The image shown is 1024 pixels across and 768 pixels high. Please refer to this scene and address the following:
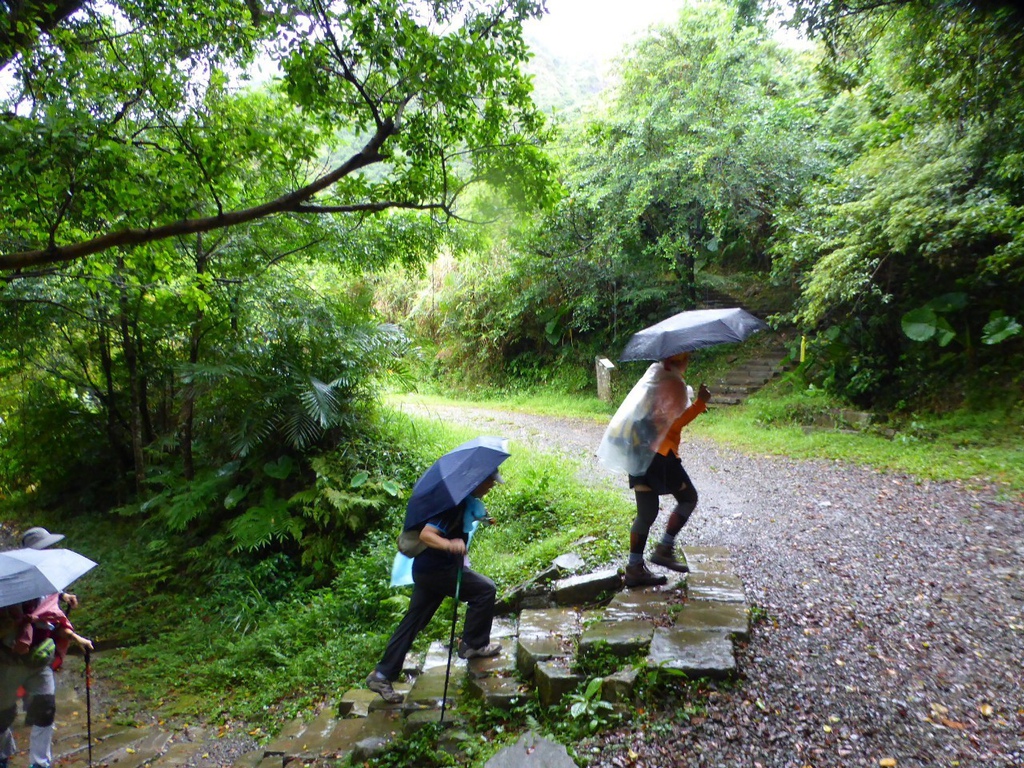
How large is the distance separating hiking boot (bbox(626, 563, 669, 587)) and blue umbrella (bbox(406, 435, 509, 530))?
146 cm

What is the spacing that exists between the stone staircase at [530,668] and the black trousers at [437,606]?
0.72ft

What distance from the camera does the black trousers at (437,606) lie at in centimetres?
402

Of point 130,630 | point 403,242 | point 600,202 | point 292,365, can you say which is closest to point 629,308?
point 600,202

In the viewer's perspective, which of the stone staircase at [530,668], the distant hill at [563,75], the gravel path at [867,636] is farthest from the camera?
the distant hill at [563,75]

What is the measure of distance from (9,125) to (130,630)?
565 cm

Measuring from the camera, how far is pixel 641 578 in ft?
14.9

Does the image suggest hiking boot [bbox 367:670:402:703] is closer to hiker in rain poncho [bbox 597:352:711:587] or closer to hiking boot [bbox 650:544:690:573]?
hiker in rain poncho [bbox 597:352:711:587]

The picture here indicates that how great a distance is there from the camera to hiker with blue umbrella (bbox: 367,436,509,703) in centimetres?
373

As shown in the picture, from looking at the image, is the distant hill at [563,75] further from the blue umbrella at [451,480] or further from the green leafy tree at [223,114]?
the blue umbrella at [451,480]

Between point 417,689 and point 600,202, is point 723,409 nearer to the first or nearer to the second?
point 600,202

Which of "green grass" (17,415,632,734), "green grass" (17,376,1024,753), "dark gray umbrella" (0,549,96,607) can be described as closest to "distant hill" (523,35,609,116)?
"green grass" (17,376,1024,753)

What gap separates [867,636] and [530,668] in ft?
6.87

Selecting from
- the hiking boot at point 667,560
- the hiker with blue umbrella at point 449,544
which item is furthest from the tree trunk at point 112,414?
the hiking boot at point 667,560

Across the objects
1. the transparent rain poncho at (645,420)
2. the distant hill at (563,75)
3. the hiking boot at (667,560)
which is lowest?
the hiking boot at (667,560)
